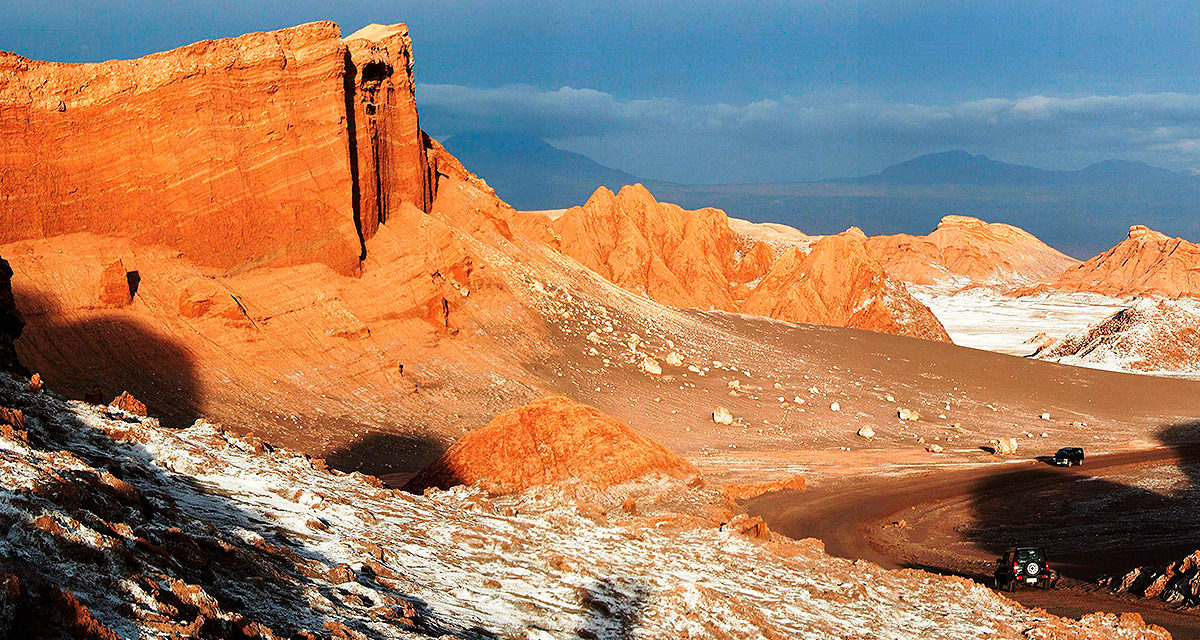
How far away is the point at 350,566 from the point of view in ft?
39.2

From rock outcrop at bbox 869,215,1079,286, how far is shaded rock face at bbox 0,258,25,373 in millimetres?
149572

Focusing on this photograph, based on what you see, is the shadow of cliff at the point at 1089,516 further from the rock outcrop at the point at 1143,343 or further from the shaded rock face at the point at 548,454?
the rock outcrop at the point at 1143,343

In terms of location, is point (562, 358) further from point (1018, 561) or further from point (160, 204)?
point (1018, 561)

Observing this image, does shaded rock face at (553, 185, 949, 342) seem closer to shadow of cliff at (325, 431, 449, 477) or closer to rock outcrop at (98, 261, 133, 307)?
shadow of cliff at (325, 431, 449, 477)

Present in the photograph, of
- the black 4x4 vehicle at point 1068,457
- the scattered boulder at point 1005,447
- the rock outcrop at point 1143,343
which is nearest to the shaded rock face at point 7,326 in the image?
the black 4x4 vehicle at point 1068,457

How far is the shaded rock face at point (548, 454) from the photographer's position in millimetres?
25297

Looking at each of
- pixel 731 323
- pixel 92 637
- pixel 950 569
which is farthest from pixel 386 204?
pixel 92 637

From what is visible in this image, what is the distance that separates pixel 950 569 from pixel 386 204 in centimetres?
2950

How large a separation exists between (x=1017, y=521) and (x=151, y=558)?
27.2m

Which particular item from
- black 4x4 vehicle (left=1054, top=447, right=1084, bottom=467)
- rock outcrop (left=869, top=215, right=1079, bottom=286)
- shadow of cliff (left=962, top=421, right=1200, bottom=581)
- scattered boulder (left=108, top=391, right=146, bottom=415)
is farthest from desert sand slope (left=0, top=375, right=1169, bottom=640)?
rock outcrop (left=869, top=215, right=1079, bottom=286)

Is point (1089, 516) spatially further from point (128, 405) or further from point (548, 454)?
point (128, 405)

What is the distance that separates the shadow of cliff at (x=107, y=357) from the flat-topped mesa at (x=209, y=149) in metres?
3.55

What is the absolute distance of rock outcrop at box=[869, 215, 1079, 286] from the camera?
6387 inches

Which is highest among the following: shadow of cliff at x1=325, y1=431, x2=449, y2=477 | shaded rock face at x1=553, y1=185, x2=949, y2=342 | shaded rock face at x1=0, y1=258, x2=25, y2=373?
shaded rock face at x1=553, y1=185, x2=949, y2=342
